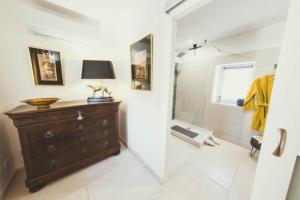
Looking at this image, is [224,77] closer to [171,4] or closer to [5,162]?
[171,4]

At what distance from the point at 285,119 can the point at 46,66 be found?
2342 mm

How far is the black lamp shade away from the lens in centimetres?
158

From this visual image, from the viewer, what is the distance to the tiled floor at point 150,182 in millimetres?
1300

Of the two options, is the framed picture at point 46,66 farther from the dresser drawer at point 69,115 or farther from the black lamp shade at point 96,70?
the dresser drawer at point 69,115

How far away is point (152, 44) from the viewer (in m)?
1.35

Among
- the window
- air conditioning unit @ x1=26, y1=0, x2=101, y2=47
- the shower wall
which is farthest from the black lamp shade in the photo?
the window

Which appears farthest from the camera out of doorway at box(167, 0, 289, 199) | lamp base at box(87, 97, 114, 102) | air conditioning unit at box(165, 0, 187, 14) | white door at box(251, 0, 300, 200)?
lamp base at box(87, 97, 114, 102)

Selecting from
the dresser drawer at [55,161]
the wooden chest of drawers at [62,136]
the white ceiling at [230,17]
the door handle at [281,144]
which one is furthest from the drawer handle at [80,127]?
the white ceiling at [230,17]

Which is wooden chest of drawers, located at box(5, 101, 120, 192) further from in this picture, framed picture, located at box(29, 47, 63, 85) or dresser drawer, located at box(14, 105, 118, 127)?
framed picture, located at box(29, 47, 63, 85)

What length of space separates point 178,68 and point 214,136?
2049 millimetres

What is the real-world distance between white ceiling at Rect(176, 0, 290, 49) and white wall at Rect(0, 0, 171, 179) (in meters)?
0.76

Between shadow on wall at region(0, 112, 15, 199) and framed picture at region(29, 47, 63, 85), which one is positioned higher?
framed picture at region(29, 47, 63, 85)

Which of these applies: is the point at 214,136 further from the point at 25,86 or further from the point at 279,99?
the point at 25,86

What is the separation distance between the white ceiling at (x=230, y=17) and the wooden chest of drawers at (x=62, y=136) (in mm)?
1801
